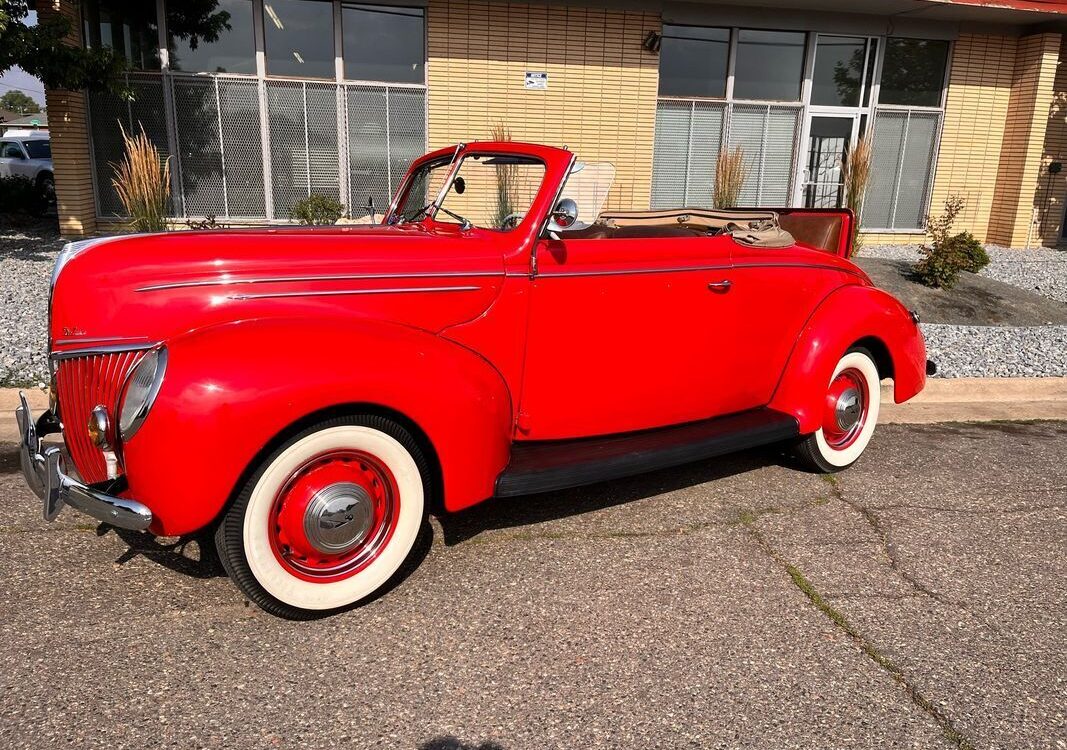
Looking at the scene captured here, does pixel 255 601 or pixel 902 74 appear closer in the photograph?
pixel 255 601

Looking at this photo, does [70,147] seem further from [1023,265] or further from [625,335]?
[1023,265]

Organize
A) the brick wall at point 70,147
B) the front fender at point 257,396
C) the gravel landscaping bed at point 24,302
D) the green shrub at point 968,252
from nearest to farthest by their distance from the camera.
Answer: the front fender at point 257,396, the gravel landscaping bed at point 24,302, the green shrub at point 968,252, the brick wall at point 70,147

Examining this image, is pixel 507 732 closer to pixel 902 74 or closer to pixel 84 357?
pixel 84 357

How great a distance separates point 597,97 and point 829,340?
8.40 metres

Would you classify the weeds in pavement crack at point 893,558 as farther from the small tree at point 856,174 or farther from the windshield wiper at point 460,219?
the small tree at point 856,174

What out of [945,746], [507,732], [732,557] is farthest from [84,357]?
[945,746]

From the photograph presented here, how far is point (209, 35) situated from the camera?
1073 centimetres

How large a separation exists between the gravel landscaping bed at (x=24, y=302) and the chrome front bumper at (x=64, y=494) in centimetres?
285

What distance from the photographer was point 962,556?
3.46 metres

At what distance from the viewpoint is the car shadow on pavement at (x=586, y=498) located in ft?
12.0

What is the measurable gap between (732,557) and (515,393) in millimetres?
1199

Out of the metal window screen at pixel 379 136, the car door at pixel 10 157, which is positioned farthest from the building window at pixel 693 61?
the car door at pixel 10 157

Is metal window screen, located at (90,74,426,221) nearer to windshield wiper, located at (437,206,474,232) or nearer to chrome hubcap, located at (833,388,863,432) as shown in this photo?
windshield wiper, located at (437,206,474,232)

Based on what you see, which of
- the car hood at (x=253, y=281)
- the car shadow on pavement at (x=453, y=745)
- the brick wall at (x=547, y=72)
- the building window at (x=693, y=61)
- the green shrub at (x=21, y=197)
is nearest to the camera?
the car shadow on pavement at (x=453, y=745)
